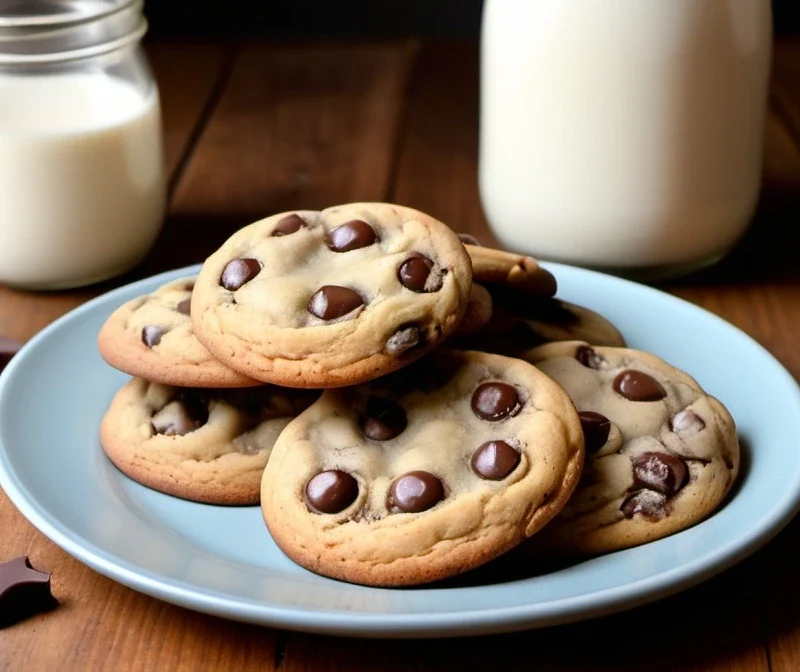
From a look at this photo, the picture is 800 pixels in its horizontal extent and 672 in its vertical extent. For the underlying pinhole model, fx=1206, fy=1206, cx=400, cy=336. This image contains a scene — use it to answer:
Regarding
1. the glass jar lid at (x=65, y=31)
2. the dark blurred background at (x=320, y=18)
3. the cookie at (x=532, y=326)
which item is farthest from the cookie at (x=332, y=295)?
the dark blurred background at (x=320, y=18)

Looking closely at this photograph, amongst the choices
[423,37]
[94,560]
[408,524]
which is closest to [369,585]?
[408,524]

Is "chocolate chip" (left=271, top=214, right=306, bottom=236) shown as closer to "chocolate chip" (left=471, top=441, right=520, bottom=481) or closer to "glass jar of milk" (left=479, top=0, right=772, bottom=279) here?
"chocolate chip" (left=471, top=441, right=520, bottom=481)

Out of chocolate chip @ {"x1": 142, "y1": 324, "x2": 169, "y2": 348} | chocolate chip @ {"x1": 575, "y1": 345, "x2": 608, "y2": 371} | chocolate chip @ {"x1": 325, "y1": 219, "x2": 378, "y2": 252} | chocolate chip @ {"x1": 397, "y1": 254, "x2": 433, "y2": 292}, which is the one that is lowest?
chocolate chip @ {"x1": 142, "y1": 324, "x2": 169, "y2": 348}

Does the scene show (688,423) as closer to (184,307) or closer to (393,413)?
(393,413)

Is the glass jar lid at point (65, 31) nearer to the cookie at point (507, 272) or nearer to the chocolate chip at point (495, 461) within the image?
the cookie at point (507, 272)

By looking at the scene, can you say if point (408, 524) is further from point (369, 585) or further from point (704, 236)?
point (704, 236)

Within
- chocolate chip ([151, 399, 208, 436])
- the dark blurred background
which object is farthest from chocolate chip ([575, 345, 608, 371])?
the dark blurred background
